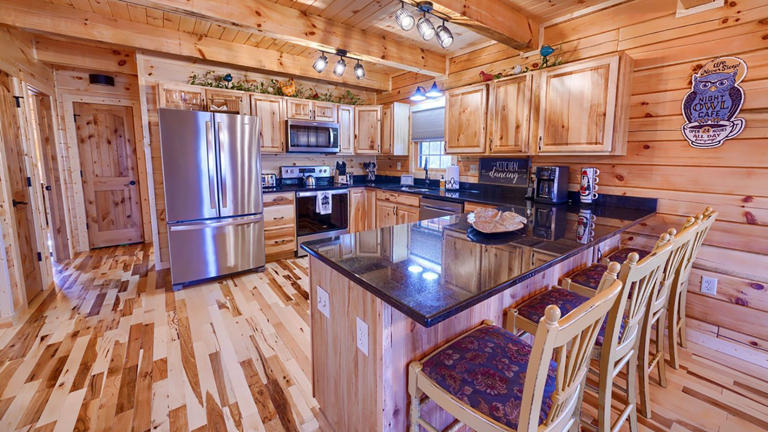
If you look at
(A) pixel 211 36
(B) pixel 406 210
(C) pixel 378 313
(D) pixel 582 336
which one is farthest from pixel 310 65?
(D) pixel 582 336

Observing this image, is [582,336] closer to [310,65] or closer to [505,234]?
[505,234]

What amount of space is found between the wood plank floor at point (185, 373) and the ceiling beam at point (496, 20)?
8.58 ft

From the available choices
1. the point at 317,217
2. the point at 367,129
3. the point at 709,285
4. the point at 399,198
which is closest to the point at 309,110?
the point at 367,129

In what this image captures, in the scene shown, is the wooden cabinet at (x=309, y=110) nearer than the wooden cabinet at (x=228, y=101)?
No

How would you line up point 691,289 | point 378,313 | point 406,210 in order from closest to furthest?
point 378,313 → point 691,289 → point 406,210

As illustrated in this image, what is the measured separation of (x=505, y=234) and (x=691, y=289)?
5.80ft

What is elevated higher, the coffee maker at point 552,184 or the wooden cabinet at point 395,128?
the wooden cabinet at point 395,128

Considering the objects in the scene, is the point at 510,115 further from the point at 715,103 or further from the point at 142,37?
the point at 142,37

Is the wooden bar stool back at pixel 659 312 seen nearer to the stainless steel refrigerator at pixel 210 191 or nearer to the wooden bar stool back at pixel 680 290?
the wooden bar stool back at pixel 680 290

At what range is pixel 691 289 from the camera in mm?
2424

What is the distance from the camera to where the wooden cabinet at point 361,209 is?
15.3 feet

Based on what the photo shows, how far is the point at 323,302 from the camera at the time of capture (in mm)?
1522

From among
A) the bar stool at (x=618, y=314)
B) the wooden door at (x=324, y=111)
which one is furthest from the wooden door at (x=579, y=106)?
the wooden door at (x=324, y=111)

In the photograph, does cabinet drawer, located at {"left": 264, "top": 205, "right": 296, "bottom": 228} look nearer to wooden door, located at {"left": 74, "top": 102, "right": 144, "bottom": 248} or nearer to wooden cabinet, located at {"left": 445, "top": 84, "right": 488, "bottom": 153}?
wooden cabinet, located at {"left": 445, "top": 84, "right": 488, "bottom": 153}
